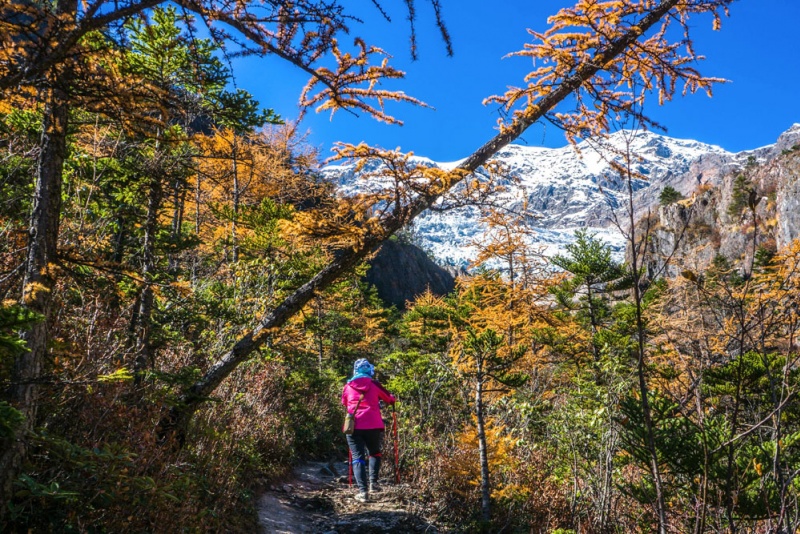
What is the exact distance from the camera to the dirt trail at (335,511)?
5.28 metres

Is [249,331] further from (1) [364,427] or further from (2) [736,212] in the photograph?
(2) [736,212]

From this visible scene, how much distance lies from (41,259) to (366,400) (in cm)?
444

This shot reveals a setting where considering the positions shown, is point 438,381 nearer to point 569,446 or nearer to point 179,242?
point 569,446

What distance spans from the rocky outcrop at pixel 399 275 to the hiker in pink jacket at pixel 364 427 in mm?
44808

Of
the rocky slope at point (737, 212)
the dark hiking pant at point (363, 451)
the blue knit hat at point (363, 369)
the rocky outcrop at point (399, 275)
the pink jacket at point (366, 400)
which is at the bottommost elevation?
the dark hiking pant at point (363, 451)

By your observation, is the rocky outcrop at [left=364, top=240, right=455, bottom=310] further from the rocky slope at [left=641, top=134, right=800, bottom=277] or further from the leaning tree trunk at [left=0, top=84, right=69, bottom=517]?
the leaning tree trunk at [left=0, top=84, right=69, bottom=517]

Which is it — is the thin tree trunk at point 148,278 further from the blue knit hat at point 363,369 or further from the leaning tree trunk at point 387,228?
the blue knit hat at point 363,369

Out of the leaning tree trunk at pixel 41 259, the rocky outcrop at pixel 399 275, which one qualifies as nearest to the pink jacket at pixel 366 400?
the leaning tree trunk at pixel 41 259

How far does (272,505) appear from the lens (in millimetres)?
5945

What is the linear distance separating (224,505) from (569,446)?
13.1ft

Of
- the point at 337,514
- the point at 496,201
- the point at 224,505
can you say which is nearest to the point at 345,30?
the point at 496,201

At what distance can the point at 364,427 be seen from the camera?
6359 millimetres

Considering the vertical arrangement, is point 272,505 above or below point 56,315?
below

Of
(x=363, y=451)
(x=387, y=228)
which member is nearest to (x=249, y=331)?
(x=387, y=228)
